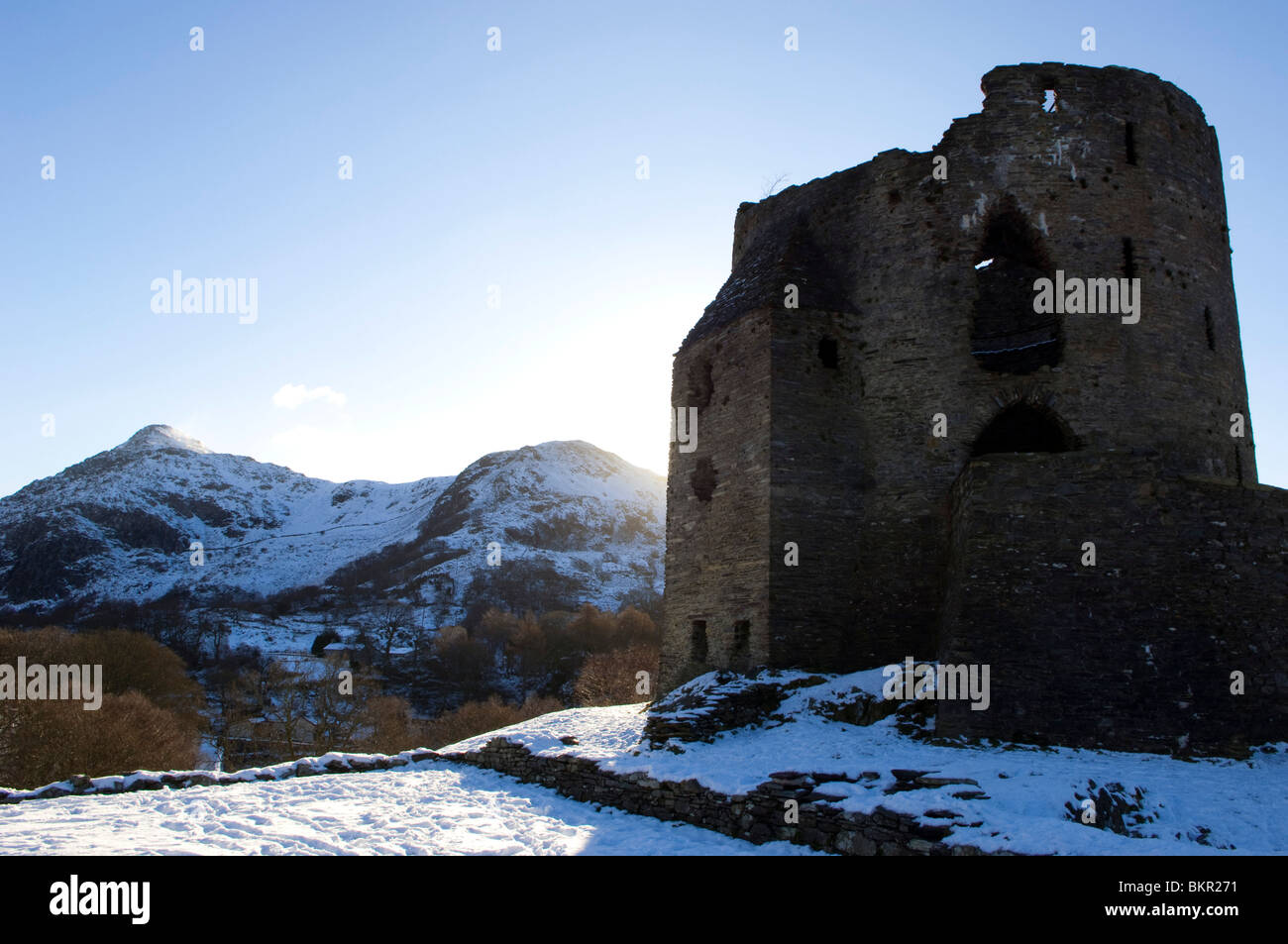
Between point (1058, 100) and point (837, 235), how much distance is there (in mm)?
5249

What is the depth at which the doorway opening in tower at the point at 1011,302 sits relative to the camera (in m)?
18.4

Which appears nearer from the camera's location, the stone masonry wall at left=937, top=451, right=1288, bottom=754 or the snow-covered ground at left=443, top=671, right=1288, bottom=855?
the snow-covered ground at left=443, top=671, right=1288, bottom=855

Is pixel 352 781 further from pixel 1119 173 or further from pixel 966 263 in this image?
pixel 1119 173

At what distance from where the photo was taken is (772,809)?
11477mm

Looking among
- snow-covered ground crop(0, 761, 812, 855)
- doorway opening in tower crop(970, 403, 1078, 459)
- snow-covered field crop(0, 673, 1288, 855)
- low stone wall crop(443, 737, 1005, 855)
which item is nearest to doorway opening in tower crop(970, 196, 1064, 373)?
doorway opening in tower crop(970, 403, 1078, 459)

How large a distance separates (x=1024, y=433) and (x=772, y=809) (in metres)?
11.2

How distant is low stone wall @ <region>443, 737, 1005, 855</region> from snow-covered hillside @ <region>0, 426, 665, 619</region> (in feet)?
358

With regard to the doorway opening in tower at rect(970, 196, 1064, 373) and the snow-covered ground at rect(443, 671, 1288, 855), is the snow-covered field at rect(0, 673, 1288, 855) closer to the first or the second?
the snow-covered ground at rect(443, 671, 1288, 855)

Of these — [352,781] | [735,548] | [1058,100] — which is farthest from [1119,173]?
[352,781]

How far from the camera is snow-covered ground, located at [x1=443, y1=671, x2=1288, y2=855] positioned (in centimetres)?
910

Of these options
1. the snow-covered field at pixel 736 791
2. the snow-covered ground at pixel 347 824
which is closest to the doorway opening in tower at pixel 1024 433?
the snow-covered field at pixel 736 791

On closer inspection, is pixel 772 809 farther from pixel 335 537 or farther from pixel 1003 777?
pixel 335 537

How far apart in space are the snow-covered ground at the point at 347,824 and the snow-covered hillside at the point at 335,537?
107677 mm

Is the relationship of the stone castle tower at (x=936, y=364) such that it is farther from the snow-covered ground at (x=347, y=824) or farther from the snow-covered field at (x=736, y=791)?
the snow-covered ground at (x=347, y=824)
